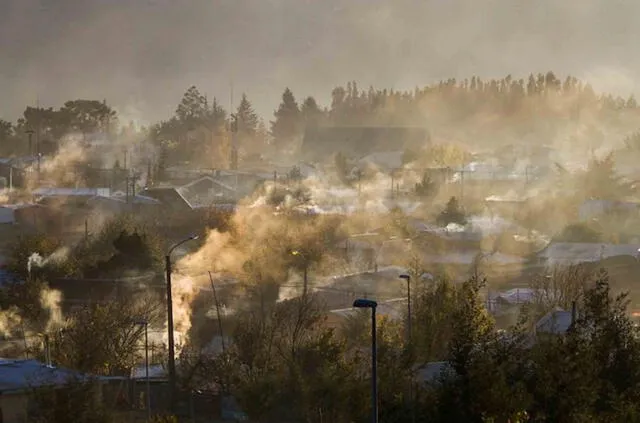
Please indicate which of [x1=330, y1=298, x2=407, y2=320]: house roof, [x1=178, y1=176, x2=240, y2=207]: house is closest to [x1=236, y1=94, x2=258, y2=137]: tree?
[x1=178, y1=176, x2=240, y2=207]: house

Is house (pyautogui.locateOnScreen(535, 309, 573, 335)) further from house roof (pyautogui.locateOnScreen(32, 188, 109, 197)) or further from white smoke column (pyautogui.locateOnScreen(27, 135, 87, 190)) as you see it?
white smoke column (pyautogui.locateOnScreen(27, 135, 87, 190))

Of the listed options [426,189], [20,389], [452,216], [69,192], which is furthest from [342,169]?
[20,389]

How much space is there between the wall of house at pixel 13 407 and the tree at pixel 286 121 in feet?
250

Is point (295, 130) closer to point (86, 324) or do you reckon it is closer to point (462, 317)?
point (86, 324)

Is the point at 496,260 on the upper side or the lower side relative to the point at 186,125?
lower

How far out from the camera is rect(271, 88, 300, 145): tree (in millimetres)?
87688

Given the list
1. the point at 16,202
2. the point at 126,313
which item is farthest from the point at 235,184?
the point at 126,313

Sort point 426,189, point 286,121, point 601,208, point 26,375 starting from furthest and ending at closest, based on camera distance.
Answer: point 286,121
point 426,189
point 601,208
point 26,375

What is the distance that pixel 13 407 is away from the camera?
37.8ft

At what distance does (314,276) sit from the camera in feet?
92.2

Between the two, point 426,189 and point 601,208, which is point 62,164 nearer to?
point 426,189

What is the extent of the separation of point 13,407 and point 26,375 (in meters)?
0.61

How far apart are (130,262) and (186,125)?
58.8 metres

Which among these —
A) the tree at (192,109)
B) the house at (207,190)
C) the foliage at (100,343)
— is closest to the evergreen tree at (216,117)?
the tree at (192,109)
